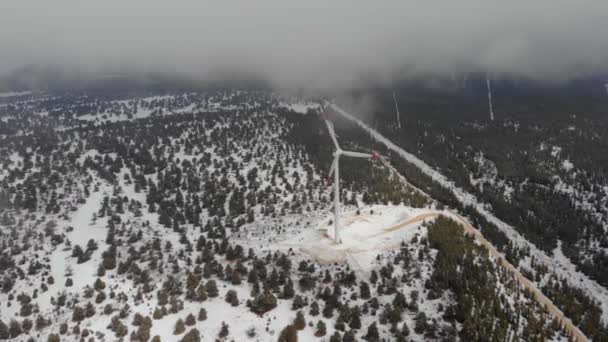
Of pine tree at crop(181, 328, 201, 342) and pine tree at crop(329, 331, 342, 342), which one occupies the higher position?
pine tree at crop(181, 328, 201, 342)

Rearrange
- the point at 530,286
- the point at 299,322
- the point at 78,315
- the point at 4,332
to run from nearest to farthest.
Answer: the point at 299,322 < the point at 4,332 < the point at 78,315 < the point at 530,286

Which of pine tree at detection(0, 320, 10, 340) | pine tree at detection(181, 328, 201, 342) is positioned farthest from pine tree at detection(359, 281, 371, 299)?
pine tree at detection(0, 320, 10, 340)

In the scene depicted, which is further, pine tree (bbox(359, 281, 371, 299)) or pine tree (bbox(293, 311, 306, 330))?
pine tree (bbox(359, 281, 371, 299))

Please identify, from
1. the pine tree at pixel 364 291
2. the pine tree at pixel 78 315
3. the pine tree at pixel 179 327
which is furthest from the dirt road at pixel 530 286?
the pine tree at pixel 78 315

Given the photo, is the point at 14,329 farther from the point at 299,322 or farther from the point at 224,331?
the point at 299,322

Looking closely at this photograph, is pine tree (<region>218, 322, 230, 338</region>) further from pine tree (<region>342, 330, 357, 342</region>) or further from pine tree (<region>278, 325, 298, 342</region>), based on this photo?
pine tree (<region>342, 330, 357, 342</region>)

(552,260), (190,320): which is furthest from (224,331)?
(552,260)

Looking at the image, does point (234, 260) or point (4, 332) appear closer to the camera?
point (4, 332)

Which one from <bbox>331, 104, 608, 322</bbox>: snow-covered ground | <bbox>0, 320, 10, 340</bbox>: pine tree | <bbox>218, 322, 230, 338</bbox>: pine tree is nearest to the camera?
<bbox>218, 322, 230, 338</bbox>: pine tree

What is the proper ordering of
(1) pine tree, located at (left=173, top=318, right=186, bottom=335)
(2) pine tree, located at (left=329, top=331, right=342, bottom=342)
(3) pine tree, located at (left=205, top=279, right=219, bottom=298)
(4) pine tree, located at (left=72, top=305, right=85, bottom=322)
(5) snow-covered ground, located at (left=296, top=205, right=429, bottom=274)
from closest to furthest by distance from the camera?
(2) pine tree, located at (left=329, top=331, right=342, bottom=342), (1) pine tree, located at (left=173, top=318, right=186, bottom=335), (4) pine tree, located at (left=72, top=305, right=85, bottom=322), (3) pine tree, located at (left=205, top=279, right=219, bottom=298), (5) snow-covered ground, located at (left=296, top=205, right=429, bottom=274)

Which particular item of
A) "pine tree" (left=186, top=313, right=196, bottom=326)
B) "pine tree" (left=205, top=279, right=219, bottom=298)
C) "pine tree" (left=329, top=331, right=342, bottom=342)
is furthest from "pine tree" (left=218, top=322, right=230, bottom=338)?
"pine tree" (left=329, top=331, right=342, bottom=342)

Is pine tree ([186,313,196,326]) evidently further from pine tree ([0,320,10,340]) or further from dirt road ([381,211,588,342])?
dirt road ([381,211,588,342])

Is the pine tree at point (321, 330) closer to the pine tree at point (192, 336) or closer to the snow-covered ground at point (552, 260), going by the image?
the pine tree at point (192, 336)
